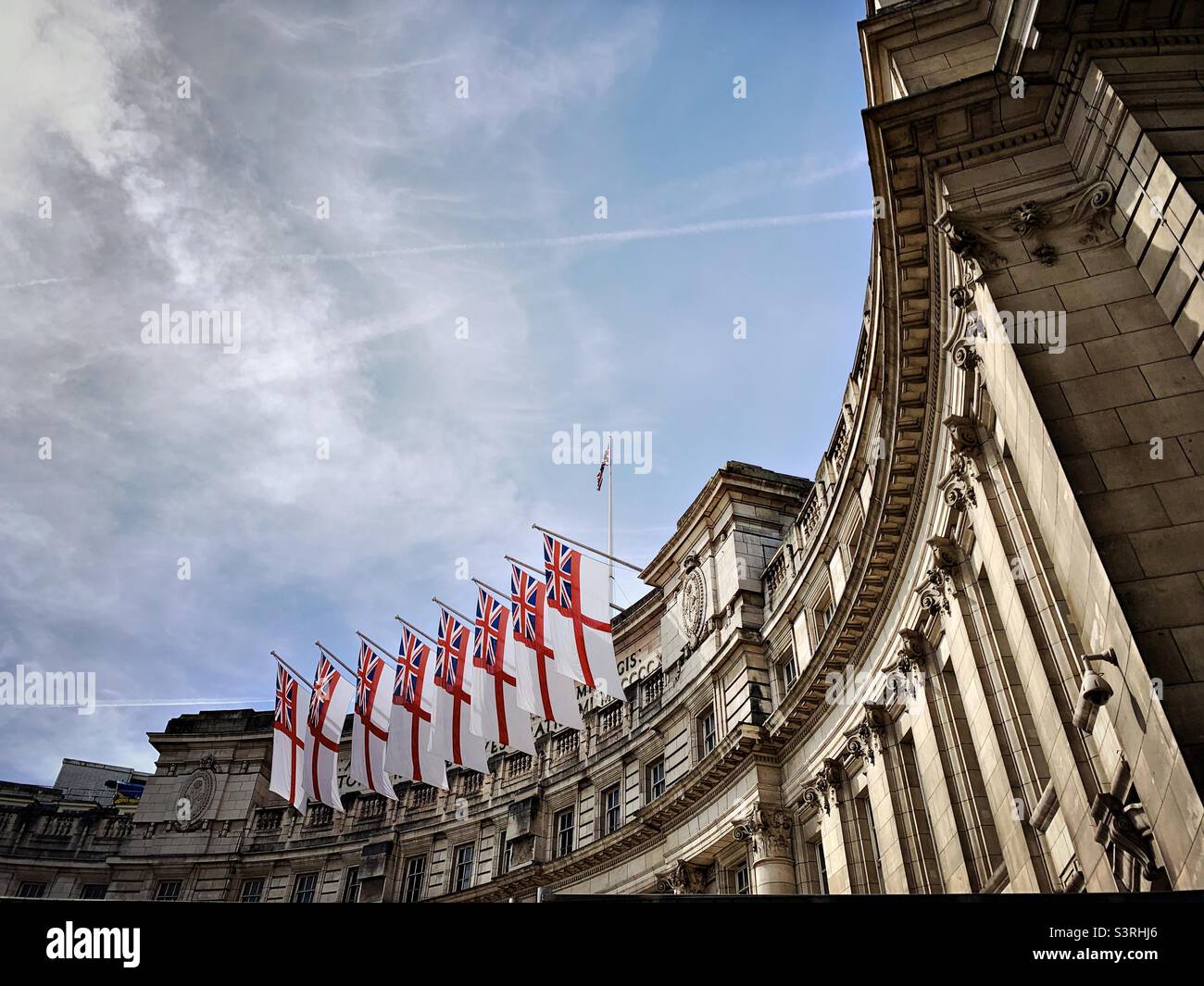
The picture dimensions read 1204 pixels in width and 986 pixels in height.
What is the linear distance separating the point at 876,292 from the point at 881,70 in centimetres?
520

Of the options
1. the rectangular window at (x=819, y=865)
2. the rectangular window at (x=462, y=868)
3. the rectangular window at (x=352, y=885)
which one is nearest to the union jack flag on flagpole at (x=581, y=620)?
the rectangular window at (x=819, y=865)

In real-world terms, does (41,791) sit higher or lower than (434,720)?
higher

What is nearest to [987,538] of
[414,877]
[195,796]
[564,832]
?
[564,832]

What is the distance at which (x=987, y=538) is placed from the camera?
13992 mm

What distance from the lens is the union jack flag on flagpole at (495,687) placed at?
82.5 feet

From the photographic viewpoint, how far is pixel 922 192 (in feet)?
48.8

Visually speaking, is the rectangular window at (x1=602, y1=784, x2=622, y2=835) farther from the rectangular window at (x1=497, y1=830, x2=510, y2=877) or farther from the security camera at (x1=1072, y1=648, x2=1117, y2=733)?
the security camera at (x1=1072, y1=648, x2=1117, y2=733)

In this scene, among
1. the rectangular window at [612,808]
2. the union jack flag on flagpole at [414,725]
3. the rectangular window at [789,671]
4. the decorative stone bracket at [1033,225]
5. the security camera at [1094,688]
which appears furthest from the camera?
the rectangular window at [612,808]

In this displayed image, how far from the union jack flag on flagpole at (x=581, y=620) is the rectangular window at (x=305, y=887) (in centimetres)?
2440

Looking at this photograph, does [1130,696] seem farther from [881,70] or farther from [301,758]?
[301,758]

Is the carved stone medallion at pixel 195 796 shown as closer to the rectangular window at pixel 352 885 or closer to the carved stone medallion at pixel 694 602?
the rectangular window at pixel 352 885

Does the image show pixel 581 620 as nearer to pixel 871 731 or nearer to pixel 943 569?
pixel 871 731
